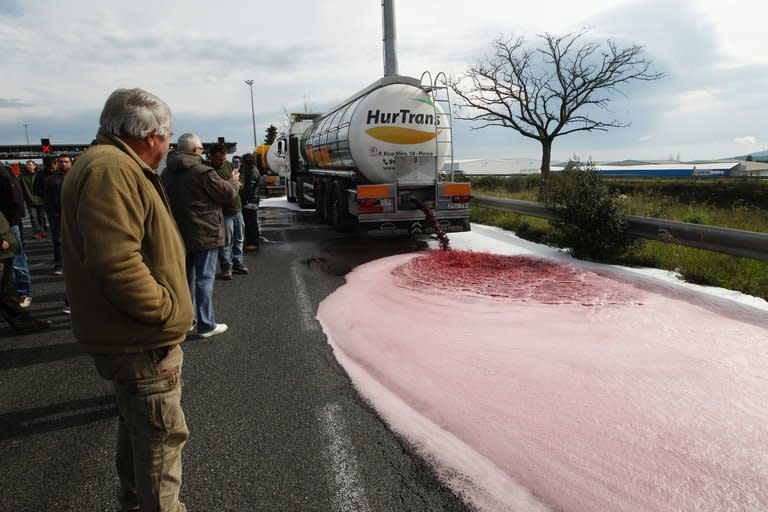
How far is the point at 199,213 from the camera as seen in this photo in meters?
4.89

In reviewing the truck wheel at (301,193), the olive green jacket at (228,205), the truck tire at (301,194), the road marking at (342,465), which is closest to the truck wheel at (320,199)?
the truck tire at (301,194)

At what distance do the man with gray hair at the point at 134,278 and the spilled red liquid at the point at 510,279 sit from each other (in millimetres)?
4507

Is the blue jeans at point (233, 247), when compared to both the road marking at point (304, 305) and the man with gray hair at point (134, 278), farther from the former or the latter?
the man with gray hair at point (134, 278)

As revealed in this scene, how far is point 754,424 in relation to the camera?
118 inches

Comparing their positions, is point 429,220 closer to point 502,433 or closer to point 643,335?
point 643,335

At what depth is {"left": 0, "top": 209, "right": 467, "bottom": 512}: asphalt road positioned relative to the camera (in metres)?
2.55

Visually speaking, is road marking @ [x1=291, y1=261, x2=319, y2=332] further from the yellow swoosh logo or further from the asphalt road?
the yellow swoosh logo

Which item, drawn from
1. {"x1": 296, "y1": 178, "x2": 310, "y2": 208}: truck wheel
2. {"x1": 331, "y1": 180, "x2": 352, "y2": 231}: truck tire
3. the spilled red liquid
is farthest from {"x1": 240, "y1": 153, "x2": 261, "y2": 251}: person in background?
{"x1": 296, "y1": 178, "x2": 310, "y2": 208}: truck wheel

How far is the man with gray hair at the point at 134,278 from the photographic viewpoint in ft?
5.79

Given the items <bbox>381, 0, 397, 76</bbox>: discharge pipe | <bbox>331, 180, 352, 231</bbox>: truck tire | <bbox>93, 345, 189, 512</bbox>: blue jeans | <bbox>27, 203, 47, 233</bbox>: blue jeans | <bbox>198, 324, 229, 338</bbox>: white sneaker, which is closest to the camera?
<bbox>93, 345, 189, 512</bbox>: blue jeans

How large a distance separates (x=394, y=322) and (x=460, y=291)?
142 cm

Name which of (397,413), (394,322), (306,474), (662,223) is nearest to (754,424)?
(397,413)

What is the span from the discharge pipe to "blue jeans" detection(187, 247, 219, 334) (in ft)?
47.4

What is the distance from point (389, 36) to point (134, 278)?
17.9 metres
